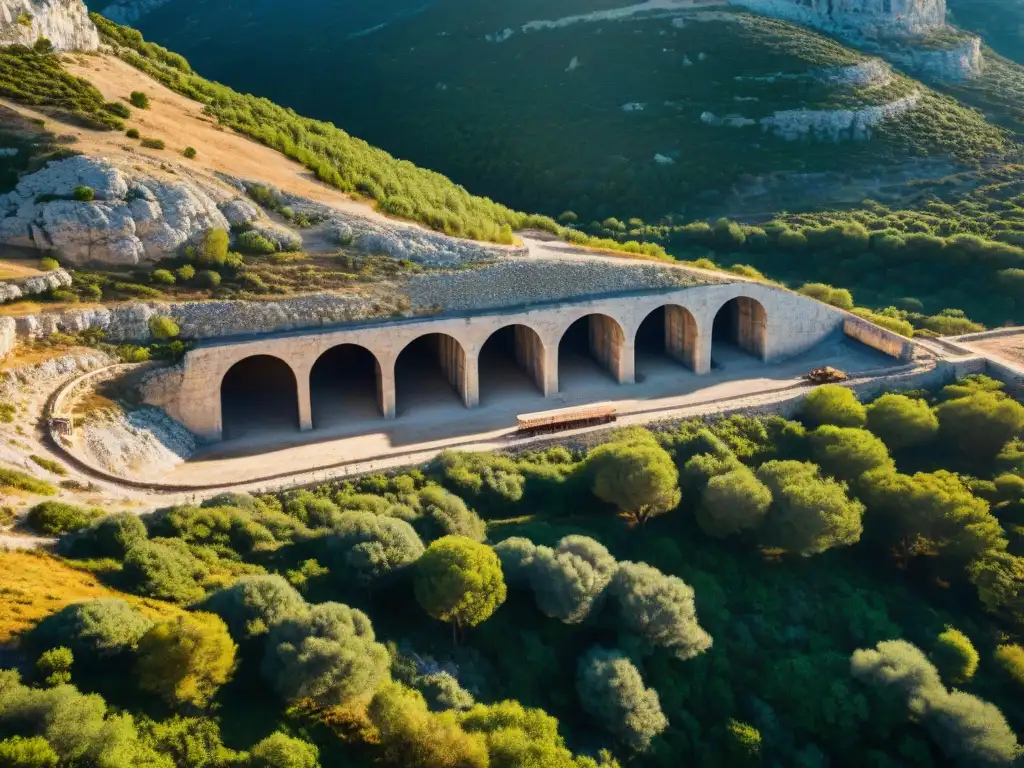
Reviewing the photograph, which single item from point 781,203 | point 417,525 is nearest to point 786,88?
point 781,203

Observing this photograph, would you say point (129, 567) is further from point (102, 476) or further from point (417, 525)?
point (417, 525)

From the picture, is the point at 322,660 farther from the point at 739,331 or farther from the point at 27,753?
the point at 739,331

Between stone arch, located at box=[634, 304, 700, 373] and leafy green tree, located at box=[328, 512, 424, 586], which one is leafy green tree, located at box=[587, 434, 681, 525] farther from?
stone arch, located at box=[634, 304, 700, 373]

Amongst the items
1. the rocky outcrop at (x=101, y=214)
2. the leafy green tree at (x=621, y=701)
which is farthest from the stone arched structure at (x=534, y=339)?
the leafy green tree at (x=621, y=701)

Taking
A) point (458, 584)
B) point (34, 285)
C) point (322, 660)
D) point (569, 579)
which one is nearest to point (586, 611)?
point (569, 579)

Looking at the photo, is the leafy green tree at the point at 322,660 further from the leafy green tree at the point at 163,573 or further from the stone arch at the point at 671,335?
the stone arch at the point at 671,335

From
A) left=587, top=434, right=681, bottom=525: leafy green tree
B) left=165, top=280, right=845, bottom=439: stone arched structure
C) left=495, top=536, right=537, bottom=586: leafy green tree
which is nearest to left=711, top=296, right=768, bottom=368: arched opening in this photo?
left=165, top=280, right=845, bottom=439: stone arched structure

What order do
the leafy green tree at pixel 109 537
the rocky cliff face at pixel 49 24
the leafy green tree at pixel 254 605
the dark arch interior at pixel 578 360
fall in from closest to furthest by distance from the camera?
the leafy green tree at pixel 254 605 < the leafy green tree at pixel 109 537 < the dark arch interior at pixel 578 360 < the rocky cliff face at pixel 49 24
